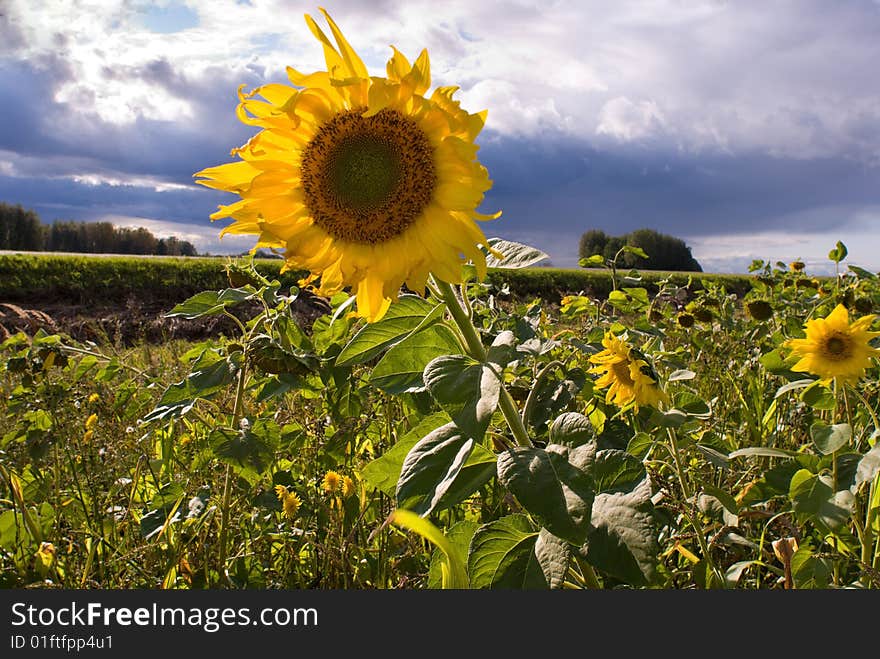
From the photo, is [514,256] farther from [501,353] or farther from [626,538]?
[626,538]

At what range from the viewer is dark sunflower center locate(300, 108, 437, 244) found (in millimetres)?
1070

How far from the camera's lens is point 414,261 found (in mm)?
1030

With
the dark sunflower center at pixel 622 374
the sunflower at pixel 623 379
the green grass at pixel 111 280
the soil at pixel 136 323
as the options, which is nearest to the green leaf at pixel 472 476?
the sunflower at pixel 623 379

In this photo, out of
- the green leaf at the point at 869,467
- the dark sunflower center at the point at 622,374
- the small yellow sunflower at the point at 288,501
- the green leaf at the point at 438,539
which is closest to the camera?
the green leaf at the point at 438,539

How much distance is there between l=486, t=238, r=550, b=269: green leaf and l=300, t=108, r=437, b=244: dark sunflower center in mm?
144

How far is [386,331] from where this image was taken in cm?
108

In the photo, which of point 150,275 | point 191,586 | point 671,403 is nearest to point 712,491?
point 671,403

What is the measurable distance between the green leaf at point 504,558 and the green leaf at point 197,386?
75 centimetres

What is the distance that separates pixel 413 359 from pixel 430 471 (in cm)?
→ 22

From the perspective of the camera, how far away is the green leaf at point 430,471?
948mm

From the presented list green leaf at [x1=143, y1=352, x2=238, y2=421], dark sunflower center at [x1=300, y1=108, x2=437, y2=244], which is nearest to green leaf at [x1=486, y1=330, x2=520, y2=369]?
dark sunflower center at [x1=300, y1=108, x2=437, y2=244]

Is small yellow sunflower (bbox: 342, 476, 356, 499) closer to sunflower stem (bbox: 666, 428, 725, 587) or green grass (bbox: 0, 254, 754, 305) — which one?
sunflower stem (bbox: 666, 428, 725, 587)

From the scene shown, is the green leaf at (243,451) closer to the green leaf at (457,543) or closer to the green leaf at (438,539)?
→ the green leaf at (457,543)

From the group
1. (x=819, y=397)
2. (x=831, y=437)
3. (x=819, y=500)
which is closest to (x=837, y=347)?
(x=819, y=397)
